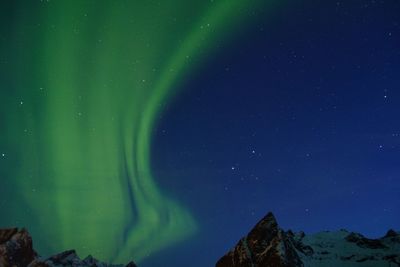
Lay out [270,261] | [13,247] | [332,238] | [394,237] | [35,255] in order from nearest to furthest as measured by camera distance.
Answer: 1. [270,261]
2. [394,237]
3. [332,238]
4. [13,247]
5. [35,255]

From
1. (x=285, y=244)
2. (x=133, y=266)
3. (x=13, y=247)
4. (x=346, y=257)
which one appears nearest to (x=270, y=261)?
(x=285, y=244)

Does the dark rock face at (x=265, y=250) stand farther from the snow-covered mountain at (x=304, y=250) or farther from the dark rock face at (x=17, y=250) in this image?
the dark rock face at (x=17, y=250)

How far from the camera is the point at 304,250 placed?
328 ft

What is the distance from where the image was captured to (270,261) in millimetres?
87438

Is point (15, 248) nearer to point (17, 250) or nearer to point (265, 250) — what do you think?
point (17, 250)

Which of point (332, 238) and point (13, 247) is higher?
point (13, 247)

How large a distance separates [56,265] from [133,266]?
40.7m

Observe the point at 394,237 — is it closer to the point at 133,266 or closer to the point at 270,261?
the point at 270,261

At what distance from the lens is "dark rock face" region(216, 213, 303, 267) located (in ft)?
289

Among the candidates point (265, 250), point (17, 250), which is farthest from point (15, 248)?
point (265, 250)

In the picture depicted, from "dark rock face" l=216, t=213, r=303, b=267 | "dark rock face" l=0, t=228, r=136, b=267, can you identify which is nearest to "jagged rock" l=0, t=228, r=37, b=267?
"dark rock face" l=0, t=228, r=136, b=267

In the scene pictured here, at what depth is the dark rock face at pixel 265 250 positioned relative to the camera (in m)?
87.9

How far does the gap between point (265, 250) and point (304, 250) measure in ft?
47.2

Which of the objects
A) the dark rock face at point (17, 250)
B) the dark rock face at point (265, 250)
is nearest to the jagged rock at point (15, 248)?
the dark rock face at point (17, 250)
